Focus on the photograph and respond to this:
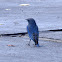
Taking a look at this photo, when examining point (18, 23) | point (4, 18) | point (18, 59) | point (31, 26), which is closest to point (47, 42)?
point (31, 26)

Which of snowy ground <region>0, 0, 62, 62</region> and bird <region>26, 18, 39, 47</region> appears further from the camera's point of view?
bird <region>26, 18, 39, 47</region>

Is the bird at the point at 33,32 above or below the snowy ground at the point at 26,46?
above

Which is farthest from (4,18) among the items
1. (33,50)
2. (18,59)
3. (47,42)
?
(18,59)

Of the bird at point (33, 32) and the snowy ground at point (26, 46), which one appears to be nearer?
the snowy ground at point (26, 46)

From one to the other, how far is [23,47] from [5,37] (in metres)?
1.37

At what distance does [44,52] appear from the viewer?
26.0 feet

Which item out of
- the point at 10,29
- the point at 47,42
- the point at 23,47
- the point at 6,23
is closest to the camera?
the point at 23,47

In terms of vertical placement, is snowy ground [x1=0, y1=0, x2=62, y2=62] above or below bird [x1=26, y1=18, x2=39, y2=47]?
below

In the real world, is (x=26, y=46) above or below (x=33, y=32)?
below

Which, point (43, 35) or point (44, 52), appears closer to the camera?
point (44, 52)

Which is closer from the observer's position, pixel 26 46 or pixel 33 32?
pixel 33 32

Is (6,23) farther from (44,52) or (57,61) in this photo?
(57,61)

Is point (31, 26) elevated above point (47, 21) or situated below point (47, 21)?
above

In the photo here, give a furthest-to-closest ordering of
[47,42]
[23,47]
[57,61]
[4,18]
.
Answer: [4,18], [47,42], [23,47], [57,61]
